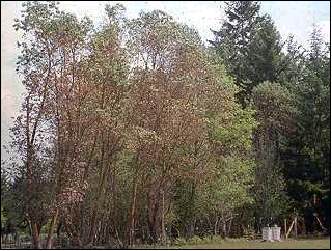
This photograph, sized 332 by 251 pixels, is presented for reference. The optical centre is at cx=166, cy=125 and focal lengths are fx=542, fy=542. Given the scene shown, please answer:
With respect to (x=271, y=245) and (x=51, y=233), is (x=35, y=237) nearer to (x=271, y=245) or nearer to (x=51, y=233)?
(x=51, y=233)

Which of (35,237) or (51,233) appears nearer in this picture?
(35,237)

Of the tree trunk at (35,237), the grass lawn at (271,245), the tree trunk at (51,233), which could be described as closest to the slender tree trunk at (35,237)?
the tree trunk at (35,237)

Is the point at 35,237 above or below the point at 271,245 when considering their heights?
above

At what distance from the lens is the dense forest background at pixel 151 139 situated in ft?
53.5

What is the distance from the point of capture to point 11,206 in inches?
658

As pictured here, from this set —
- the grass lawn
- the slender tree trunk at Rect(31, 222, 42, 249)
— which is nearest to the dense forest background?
the slender tree trunk at Rect(31, 222, 42, 249)

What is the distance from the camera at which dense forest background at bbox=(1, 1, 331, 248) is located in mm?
16312

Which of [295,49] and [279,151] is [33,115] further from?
[295,49]

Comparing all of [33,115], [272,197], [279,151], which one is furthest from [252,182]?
[33,115]

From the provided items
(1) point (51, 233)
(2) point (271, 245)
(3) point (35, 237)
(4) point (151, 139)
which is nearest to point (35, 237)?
(3) point (35, 237)

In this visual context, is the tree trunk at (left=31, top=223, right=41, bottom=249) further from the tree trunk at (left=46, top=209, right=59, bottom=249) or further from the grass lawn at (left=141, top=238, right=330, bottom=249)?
the grass lawn at (left=141, top=238, right=330, bottom=249)

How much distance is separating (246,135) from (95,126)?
738 cm

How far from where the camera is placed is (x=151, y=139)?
17.7m

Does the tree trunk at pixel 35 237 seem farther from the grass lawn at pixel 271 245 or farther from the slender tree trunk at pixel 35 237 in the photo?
the grass lawn at pixel 271 245
